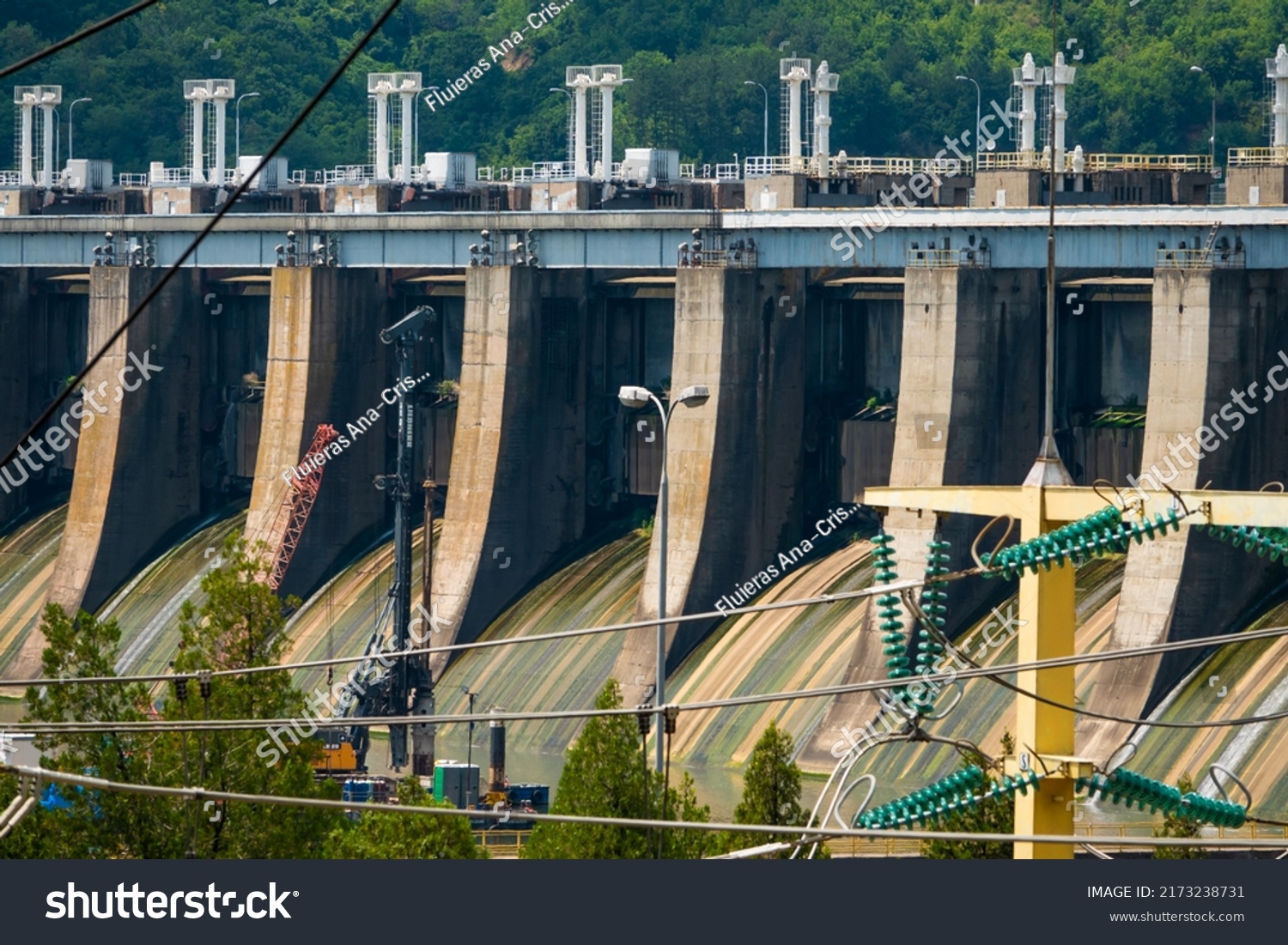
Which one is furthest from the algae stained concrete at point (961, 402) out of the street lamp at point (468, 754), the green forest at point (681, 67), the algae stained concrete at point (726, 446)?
the green forest at point (681, 67)

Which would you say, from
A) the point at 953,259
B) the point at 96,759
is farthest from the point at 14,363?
the point at 96,759

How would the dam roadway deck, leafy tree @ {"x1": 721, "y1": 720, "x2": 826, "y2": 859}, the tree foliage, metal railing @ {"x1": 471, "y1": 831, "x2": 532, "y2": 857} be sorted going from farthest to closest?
the dam roadway deck → metal railing @ {"x1": 471, "y1": 831, "x2": 532, "y2": 857} → leafy tree @ {"x1": 721, "y1": 720, "x2": 826, "y2": 859} → the tree foliage

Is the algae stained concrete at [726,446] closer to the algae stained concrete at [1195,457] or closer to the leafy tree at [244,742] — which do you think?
the algae stained concrete at [1195,457]

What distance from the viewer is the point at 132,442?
73.8 m

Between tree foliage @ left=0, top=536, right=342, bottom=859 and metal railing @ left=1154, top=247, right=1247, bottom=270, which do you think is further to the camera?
metal railing @ left=1154, top=247, right=1247, bottom=270

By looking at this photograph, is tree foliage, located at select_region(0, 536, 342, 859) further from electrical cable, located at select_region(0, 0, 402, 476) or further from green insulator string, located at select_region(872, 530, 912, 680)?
electrical cable, located at select_region(0, 0, 402, 476)

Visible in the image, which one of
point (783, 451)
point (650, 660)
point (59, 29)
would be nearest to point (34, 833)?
point (650, 660)

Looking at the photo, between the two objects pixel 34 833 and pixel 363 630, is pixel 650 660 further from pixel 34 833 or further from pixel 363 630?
pixel 34 833

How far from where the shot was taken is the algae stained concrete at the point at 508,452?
209ft

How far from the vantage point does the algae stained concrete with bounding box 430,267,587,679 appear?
63.7 meters

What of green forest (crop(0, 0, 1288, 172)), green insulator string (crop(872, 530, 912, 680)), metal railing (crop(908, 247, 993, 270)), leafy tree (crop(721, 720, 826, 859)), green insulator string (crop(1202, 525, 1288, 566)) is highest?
green forest (crop(0, 0, 1288, 172))

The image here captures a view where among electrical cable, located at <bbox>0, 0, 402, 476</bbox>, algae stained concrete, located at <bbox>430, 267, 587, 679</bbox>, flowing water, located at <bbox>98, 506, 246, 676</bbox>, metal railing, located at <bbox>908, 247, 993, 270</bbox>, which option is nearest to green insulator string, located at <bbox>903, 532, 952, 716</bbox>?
electrical cable, located at <bbox>0, 0, 402, 476</bbox>

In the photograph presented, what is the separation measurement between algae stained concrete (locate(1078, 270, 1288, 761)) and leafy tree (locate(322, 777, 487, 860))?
18.5m

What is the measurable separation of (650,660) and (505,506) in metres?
7.57
